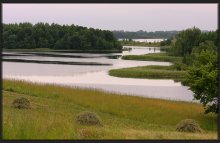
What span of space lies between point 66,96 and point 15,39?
348 feet

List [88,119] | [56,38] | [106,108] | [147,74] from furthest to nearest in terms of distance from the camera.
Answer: [56,38] → [147,74] → [106,108] → [88,119]

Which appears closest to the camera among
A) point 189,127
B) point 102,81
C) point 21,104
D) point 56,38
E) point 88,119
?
point 88,119

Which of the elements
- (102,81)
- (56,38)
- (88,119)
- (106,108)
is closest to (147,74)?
(102,81)

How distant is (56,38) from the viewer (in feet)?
440

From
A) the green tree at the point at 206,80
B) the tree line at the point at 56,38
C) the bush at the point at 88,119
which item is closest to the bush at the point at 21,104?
the bush at the point at 88,119

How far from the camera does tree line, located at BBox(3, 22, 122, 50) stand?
131 meters

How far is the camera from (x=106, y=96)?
103ft

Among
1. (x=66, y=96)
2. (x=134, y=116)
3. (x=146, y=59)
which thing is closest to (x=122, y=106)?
(x=134, y=116)

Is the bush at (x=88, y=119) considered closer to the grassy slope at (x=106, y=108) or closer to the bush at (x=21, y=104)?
the grassy slope at (x=106, y=108)

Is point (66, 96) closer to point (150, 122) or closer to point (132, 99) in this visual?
point (132, 99)

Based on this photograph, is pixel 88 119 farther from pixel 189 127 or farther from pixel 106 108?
pixel 106 108

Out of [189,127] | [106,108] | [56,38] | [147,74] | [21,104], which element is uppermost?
[56,38]

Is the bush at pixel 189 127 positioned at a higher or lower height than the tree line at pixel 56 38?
lower

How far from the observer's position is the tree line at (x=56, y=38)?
131000 millimetres
